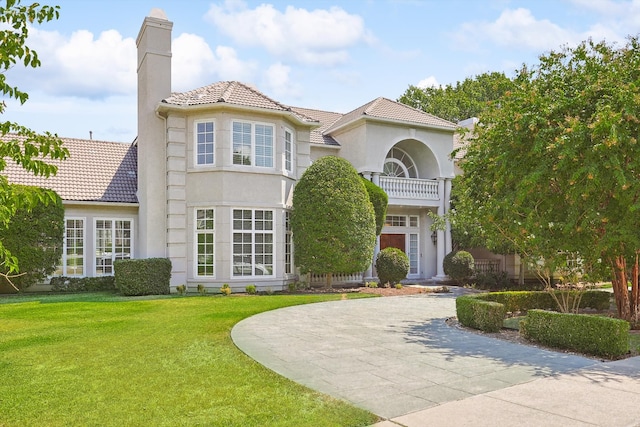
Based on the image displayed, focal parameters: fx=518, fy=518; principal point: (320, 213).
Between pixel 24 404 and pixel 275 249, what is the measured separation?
44.9ft

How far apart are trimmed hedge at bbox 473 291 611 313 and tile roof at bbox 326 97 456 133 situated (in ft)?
36.3

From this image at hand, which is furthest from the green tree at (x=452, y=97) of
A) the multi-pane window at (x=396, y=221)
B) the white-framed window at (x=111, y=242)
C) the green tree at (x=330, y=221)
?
the white-framed window at (x=111, y=242)

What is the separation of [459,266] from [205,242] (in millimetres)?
11337

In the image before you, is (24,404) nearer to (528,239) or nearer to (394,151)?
(528,239)

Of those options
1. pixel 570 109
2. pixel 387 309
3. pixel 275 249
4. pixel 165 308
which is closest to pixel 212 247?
pixel 275 249

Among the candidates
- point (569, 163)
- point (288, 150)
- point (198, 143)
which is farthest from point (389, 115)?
point (569, 163)

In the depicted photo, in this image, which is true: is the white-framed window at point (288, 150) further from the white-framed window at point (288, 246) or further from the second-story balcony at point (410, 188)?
the second-story balcony at point (410, 188)

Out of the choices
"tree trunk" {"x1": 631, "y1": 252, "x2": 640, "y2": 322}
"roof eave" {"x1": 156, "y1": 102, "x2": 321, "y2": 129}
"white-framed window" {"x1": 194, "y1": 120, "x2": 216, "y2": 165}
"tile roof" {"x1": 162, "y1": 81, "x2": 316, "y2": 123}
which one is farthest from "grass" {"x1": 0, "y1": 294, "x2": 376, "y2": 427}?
"tree trunk" {"x1": 631, "y1": 252, "x2": 640, "y2": 322}

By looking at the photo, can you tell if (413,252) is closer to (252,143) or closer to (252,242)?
(252,242)

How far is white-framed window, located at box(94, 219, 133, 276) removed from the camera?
19.9m

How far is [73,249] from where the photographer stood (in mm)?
19484

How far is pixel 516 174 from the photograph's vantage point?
1062cm

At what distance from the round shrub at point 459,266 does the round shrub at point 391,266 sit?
3.26 meters

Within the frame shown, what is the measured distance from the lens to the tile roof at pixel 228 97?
18.4 metres
